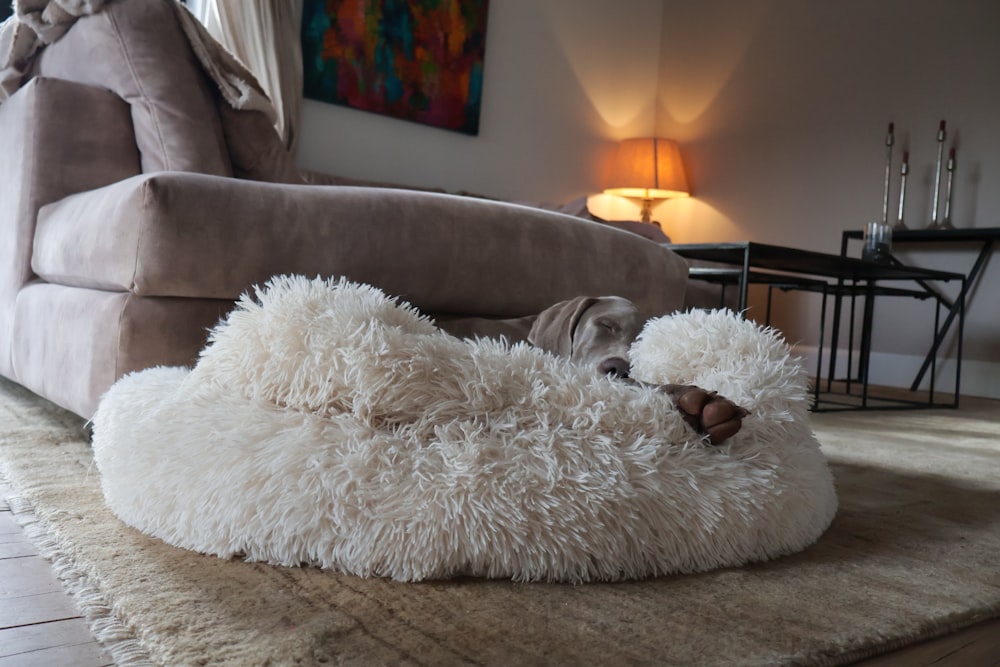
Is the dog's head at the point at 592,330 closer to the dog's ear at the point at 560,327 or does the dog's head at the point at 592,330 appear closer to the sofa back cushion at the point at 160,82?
the dog's ear at the point at 560,327

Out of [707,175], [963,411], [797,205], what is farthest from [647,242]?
[707,175]

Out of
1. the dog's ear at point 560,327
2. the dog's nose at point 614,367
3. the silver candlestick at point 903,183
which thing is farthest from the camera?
the silver candlestick at point 903,183

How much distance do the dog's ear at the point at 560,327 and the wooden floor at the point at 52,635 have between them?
26.4 inches

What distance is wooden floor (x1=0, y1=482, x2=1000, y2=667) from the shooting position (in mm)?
631

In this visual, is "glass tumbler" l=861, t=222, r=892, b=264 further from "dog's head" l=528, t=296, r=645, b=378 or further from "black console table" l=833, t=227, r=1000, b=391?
"dog's head" l=528, t=296, r=645, b=378

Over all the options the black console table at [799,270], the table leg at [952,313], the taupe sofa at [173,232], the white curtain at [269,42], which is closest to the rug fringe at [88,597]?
the taupe sofa at [173,232]

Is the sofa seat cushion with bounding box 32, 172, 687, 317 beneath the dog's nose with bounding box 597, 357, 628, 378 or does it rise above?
above

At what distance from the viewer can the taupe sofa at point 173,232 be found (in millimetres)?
1268

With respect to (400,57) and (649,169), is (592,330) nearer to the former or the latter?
(400,57)

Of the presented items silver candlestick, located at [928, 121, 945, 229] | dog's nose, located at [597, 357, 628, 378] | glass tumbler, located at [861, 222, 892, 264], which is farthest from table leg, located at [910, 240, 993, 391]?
dog's nose, located at [597, 357, 628, 378]

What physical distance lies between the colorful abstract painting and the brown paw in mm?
3263

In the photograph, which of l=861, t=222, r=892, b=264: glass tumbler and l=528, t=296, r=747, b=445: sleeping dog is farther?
l=861, t=222, r=892, b=264: glass tumbler

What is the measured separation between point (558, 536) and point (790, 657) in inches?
9.5

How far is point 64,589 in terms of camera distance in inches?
30.2
